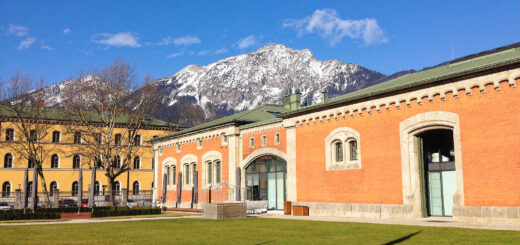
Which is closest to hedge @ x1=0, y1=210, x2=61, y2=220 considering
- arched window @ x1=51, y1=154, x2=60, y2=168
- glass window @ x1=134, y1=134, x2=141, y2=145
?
arched window @ x1=51, y1=154, x2=60, y2=168

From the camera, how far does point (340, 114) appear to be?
29.3m

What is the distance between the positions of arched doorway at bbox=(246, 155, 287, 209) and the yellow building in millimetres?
27566

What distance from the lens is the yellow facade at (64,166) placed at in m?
64.6

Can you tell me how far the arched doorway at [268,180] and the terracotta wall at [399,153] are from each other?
336cm

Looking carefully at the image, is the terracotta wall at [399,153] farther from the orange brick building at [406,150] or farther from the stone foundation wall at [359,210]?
the stone foundation wall at [359,210]

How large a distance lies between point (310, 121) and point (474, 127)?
1195 cm

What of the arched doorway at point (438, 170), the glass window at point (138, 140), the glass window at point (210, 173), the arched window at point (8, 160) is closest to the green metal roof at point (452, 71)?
the arched doorway at point (438, 170)

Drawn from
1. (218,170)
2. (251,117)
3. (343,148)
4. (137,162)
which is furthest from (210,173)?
(137,162)

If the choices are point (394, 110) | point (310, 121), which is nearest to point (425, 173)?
Answer: point (394, 110)

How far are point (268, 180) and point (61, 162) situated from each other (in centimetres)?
4462

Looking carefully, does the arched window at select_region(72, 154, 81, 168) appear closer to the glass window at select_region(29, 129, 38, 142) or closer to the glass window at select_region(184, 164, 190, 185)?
the glass window at select_region(29, 129, 38, 142)

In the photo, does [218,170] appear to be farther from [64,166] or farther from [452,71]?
[64,166]

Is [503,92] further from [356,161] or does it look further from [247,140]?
[247,140]

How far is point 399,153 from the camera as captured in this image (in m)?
25.3
